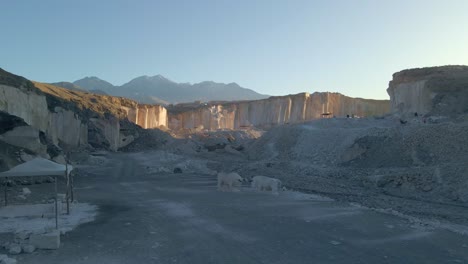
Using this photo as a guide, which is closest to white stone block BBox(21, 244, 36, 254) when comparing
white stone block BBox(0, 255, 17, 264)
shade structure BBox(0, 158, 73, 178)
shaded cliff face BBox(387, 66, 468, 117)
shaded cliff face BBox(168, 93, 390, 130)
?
white stone block BBox(0, 255, 17, 264)

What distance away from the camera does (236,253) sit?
866 cm

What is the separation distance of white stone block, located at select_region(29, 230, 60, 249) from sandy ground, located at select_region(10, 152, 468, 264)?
0.25 meters

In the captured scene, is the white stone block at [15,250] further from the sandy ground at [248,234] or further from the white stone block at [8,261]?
the white stone block at [8,261]

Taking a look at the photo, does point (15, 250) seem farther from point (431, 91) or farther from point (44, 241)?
point (431, 91)

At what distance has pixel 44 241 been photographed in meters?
9.02

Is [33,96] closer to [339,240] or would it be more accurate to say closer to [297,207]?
[297,207]

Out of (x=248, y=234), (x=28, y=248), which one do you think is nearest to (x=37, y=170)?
(x=28, y=248)

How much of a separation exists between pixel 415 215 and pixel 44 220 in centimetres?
1055

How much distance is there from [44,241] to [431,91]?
43.7m

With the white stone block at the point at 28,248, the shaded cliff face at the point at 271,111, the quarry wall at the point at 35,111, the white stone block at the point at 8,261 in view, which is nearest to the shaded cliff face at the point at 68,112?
the quarry wall at the point at 35,111

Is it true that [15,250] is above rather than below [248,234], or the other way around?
below

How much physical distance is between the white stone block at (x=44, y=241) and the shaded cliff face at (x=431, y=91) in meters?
36.9

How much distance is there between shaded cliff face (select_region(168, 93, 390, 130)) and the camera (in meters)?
85.5

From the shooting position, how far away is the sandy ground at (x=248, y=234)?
335 inches
